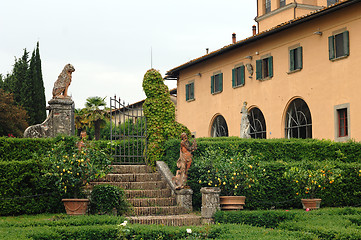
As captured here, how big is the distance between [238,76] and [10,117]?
13848 mm

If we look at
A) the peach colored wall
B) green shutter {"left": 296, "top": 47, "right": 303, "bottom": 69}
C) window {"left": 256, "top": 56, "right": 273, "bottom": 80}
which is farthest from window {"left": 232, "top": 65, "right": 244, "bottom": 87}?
green shutter {"left": 296, "top": 47, "right": 303, "bottom": 69}

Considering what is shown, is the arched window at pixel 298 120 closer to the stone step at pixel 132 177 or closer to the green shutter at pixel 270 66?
the green shutter at pixel 270 66

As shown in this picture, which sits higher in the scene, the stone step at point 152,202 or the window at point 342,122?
the window at point 342,122

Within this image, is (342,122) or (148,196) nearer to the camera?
(148,196)

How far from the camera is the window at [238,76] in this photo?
29422 mm

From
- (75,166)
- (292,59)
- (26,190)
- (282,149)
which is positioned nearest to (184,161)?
(75,166)

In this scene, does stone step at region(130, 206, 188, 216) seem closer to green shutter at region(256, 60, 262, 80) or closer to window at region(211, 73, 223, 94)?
green shutter at region(256, 60, 262, 80)

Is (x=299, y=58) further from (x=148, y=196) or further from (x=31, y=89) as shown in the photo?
(x=31, y=89)

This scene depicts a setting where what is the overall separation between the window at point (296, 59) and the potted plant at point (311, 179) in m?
11.0

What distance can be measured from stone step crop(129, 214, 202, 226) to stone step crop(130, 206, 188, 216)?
0.54 meters

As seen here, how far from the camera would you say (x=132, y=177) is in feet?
49.8

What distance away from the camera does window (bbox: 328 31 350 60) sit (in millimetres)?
22359

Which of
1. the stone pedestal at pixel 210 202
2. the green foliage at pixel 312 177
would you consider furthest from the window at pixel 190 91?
the stone pedestal at pixel 210 202

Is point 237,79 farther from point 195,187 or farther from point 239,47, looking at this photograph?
point 195,187
